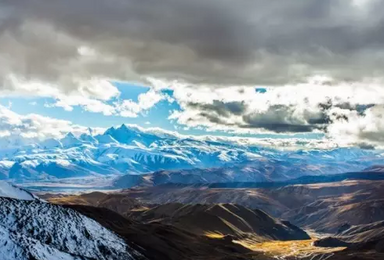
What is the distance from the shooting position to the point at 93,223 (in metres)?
156

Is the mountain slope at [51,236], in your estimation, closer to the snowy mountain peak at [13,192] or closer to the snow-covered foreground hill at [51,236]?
the snow-covered foreground hill at [51,236]

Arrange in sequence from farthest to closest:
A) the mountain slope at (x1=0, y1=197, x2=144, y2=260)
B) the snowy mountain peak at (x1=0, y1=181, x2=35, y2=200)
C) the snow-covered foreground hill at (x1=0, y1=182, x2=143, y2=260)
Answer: the snowy mountain peak at (x1=0, y1=181, x2=35, y2=200) → the mountain slope at (x1=0, y1=197, x2=144, y2=260) → the snow-covered foreground hill at (x1=0, y1=182, x2=143, y2=260)

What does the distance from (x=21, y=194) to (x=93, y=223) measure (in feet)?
111

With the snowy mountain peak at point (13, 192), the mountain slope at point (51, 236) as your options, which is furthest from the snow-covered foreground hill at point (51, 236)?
the snowy mountain peak at point (13, 192)

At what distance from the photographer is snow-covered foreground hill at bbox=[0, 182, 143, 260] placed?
375 ft

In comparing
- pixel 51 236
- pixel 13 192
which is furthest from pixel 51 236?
pixel 13 192

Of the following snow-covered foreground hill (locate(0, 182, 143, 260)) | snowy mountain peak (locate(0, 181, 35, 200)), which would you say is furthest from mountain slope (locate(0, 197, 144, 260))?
snowy mountain peak (locate(0, 181, 35, 200))

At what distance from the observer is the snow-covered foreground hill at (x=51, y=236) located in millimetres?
114400

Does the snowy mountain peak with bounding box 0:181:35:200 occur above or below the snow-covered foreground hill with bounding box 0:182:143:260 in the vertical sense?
above

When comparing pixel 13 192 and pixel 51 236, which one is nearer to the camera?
pixel 51 236

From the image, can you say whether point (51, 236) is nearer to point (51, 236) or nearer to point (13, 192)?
point (51, 236)

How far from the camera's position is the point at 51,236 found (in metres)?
133

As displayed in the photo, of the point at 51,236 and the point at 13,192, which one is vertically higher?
the point at 13,192

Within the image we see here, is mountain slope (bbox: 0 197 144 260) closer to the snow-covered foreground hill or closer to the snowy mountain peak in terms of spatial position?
the snow-covered foreground hill
